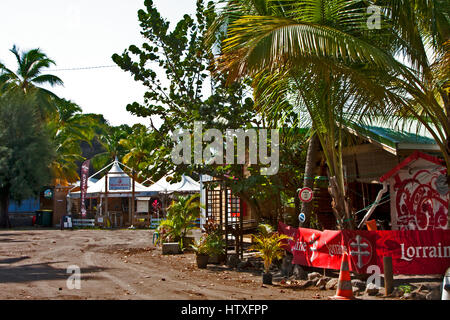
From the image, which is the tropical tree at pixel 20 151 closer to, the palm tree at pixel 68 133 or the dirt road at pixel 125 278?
the palm tree at pixel 68 133

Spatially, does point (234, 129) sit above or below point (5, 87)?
below

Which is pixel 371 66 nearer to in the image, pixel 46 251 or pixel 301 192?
pixel 301 192

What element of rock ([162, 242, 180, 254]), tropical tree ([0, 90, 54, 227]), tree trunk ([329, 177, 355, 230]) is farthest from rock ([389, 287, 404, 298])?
tropical tree ([0, 90, 54, 227])

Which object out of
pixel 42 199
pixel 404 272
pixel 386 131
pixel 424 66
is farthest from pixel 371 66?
pixel 42 199

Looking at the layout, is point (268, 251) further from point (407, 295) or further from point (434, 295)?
point (434, 295)

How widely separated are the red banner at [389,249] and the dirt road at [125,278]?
95cm

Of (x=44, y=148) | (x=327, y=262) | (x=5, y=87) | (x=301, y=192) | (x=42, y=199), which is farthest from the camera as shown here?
(x=42, y=199)

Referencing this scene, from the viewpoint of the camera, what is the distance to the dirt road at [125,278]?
9.07 metres

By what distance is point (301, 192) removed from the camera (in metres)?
11.4

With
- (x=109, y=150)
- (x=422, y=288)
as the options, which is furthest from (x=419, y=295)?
(x=109, y=150)

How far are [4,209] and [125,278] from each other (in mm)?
27906

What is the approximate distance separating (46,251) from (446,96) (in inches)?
559

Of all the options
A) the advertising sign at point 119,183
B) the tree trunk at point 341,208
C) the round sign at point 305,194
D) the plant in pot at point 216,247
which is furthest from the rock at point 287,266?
the advertising sign at point 119,183

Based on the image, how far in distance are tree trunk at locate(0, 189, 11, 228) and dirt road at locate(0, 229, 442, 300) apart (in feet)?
63.4
